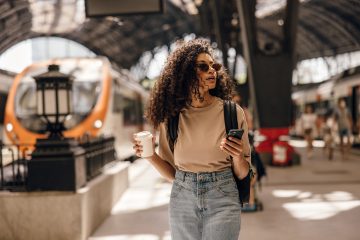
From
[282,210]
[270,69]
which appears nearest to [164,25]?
[270,69]

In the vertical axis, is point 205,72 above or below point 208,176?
above

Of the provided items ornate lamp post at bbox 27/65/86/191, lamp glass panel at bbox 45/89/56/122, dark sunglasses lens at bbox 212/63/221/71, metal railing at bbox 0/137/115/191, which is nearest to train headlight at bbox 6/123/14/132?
metal railing at bbox 0/137/115/191

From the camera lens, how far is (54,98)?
6168 millimetres

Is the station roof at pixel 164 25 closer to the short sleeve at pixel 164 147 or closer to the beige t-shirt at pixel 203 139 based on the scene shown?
the short sleeve at pixel 164 147

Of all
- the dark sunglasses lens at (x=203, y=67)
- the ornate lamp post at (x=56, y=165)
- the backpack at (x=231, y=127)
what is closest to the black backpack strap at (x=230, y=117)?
the backpack at (x=231, y=127)

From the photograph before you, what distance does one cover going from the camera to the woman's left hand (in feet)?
7.53

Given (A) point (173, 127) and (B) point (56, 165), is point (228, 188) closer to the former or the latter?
(A) point (173, 127)

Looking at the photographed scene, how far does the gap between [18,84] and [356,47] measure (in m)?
33.2

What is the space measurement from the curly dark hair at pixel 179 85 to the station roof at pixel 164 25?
1681cm

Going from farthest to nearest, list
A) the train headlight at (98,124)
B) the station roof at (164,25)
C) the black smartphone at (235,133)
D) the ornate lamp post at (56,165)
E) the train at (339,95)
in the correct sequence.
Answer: the station roof at (164,25) < the train at (339,95) < the train headlight at (98,124) < the ornate lamp post at (56,165) < the black smartphone at (235,133)

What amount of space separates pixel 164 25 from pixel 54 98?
40.0m

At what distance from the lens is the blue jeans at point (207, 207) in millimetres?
2457

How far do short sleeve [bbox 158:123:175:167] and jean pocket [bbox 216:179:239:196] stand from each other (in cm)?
42

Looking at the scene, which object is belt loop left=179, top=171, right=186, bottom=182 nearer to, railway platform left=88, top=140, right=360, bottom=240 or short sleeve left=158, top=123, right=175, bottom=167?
short sleeve left=158, top=123, right=175, bottom=167
